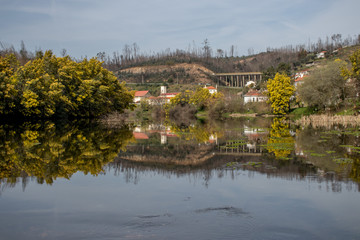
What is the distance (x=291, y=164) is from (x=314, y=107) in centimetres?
5433

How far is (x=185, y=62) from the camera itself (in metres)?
165

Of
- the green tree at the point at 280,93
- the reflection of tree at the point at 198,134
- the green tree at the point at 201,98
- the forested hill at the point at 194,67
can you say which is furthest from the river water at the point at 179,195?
the forested hill at the point at 194,67

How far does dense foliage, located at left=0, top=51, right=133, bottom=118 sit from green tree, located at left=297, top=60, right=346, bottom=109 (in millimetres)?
31615

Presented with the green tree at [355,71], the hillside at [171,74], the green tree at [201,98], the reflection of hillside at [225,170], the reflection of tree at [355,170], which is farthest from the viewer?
the hillside at [171,74]

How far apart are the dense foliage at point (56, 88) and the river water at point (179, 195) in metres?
26.3

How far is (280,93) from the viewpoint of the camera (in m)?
70.1

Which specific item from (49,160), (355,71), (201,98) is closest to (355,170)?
(49,160)

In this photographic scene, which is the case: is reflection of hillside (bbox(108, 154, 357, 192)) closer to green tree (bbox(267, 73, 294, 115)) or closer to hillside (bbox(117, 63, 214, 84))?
green tree (bbox(267, 73, 294, 115))

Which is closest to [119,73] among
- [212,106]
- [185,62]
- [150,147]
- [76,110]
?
[185,62]

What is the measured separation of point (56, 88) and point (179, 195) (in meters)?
38.2

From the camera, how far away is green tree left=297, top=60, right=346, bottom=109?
187 ft

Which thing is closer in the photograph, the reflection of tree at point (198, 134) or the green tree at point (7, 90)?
the reflection of tree at point (198, 134)

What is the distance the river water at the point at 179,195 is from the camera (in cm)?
733

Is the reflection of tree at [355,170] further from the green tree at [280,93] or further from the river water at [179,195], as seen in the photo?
the green tree at [280,93]
